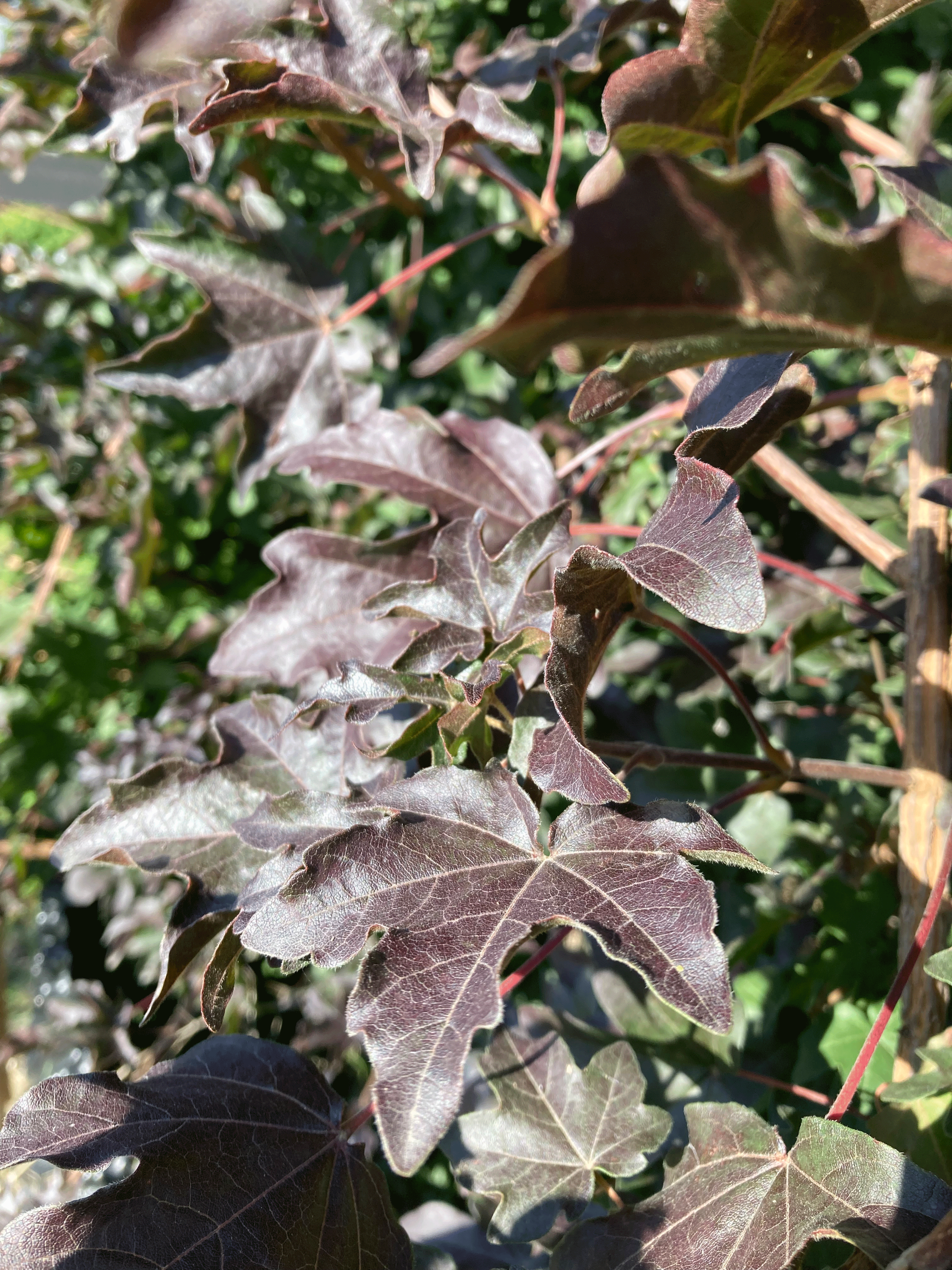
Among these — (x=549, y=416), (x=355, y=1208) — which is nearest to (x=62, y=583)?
(x=549, y=416)

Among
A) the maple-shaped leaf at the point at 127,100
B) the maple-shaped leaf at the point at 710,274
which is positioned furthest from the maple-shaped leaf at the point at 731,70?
the maple-shaped leaf at the point at 127,100

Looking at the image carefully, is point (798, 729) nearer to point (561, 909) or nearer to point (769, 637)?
point (769, 637)

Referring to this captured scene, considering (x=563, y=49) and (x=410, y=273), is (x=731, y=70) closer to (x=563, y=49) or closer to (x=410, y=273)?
(x=563, y=49)

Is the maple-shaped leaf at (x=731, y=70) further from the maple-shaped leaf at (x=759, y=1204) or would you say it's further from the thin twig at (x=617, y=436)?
the maple-shaped leaf at (x=759, y=1204)

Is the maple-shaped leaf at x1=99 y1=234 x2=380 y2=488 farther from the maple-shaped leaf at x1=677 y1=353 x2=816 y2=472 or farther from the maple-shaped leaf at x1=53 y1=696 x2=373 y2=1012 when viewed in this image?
the maple-shaped leaf at x1=677 y1=353 x2=816 y2=472

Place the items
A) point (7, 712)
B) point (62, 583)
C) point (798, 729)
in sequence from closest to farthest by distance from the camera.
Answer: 1. point (798, 729)
2. point (7, 712)
3. point (62, 583)

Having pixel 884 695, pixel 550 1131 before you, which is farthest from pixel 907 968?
pixel 884 695
